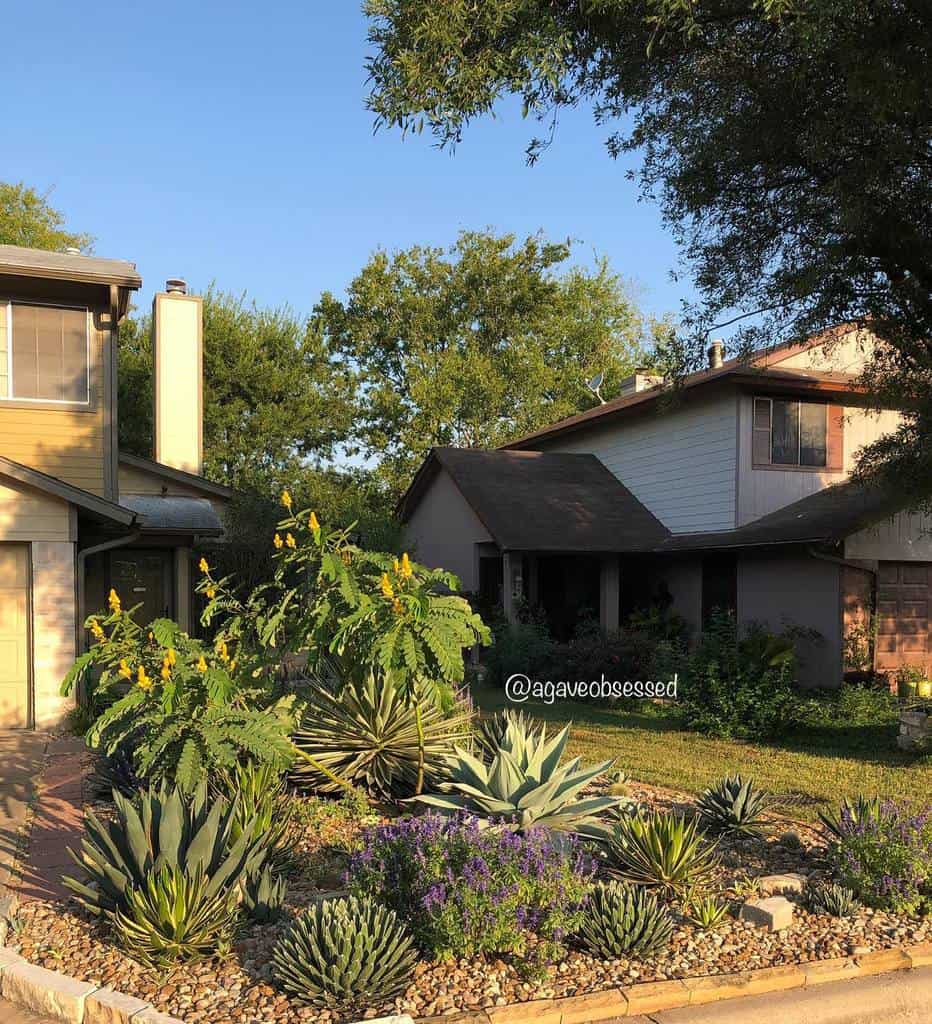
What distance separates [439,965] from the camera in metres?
4.68

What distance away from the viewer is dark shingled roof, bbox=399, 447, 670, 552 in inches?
752

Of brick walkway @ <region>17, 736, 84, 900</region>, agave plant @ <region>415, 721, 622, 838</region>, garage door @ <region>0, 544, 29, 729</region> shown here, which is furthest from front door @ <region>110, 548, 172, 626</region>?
agave plant @ <region>415, 721, 622, 838</region>

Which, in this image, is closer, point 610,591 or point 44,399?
point 44,399

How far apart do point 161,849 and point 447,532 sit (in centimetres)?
1833

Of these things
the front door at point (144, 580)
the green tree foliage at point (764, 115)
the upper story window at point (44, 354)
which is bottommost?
the front door at point (144, 580)

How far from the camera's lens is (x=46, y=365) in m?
13.8

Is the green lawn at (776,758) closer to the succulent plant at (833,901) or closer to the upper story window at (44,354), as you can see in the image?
the succulent plant at (833,901)

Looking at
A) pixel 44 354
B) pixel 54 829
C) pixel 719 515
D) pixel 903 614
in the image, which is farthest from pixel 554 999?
pixel 719 515

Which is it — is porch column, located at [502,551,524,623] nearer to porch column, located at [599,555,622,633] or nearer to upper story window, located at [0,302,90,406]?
porch column, located at [599,555,622,633]

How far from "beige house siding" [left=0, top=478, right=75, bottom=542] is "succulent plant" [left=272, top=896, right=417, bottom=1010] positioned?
880 centimetres

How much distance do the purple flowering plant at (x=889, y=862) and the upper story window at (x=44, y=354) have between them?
12.4m

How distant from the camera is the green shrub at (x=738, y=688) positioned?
39.1 ft

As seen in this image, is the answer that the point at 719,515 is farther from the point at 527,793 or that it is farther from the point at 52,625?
the point at 527,793

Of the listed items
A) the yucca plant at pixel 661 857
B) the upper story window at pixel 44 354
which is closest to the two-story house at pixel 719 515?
the upper story window at pixel 44 354
